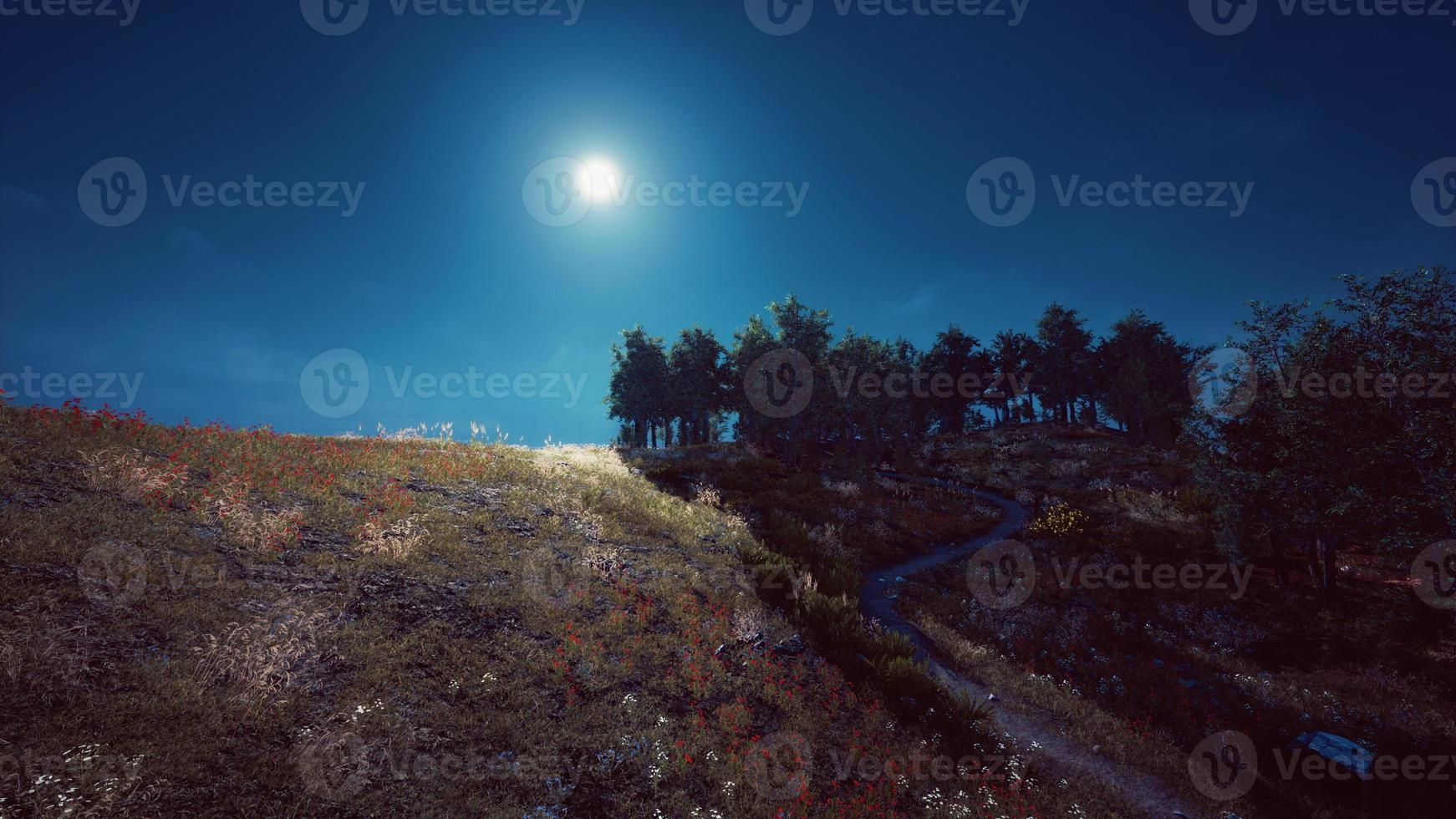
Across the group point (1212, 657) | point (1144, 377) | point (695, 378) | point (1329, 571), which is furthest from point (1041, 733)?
point (1144, 377)

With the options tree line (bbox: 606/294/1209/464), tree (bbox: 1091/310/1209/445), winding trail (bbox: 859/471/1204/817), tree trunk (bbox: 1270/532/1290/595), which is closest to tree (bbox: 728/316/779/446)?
tree line (bbox: 606/294/1209/464)

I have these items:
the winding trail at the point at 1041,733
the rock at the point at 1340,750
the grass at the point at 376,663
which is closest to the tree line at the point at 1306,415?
the rock at the point at 1340,750

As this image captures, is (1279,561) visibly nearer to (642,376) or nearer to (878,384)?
(878,384)

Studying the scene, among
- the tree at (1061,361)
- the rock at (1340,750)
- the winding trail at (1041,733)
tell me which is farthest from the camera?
the tree at (1061,361)

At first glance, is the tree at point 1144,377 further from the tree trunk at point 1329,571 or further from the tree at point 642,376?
the tree at point 642,376

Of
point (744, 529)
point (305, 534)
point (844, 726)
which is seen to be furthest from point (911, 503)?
point (305, 534)

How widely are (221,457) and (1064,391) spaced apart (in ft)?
234

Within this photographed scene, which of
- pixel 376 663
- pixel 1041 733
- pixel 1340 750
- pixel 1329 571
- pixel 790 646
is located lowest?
pixel 1340 750

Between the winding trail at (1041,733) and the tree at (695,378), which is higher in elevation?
the tree at (695,378)

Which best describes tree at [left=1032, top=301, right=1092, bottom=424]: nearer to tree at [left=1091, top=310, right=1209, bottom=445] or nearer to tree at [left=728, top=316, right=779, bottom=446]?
tree at [left=1091, top=310, right=1209, bottom=445]

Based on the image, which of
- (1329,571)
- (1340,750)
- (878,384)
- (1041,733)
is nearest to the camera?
(1340,750)

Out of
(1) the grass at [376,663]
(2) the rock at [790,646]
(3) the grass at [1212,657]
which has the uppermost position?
(1) the grass at [376,663]

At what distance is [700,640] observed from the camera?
34.6 ft

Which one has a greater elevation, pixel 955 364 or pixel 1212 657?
pixel 955 364
